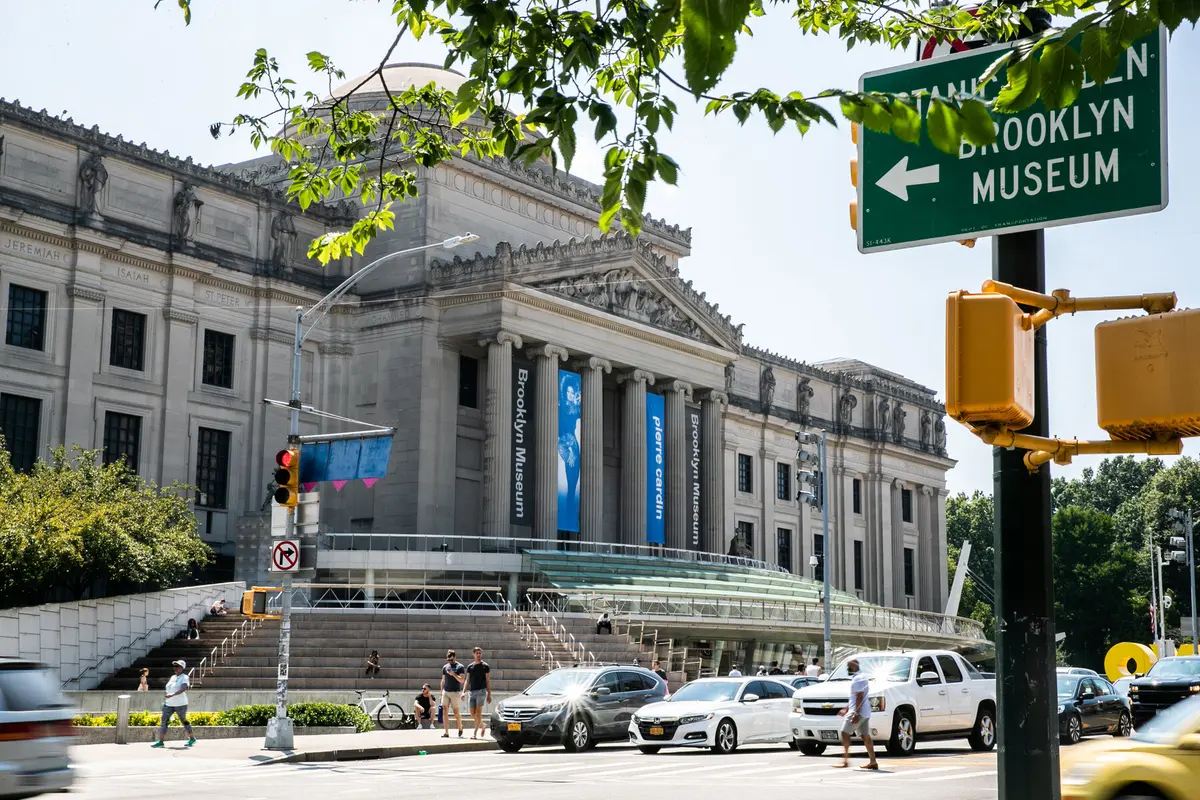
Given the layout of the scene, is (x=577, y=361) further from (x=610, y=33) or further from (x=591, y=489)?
(x=610, y=33)

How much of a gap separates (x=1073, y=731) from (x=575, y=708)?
10.5 m

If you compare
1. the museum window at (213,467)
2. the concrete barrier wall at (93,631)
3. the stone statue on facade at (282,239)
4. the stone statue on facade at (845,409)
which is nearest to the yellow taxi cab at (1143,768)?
the concrete barrier wall at (93,631)

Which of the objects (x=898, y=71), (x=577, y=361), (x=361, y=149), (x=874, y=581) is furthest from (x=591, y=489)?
(x=898, y=71)

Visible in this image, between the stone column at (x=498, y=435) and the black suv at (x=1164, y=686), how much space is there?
2939 centimetres

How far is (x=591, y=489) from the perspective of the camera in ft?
205

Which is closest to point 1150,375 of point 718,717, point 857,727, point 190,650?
point 857,727

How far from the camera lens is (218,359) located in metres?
57.5

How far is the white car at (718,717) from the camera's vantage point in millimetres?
28906

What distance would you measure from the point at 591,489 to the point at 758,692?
32.2m

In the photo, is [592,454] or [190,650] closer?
[190,650]

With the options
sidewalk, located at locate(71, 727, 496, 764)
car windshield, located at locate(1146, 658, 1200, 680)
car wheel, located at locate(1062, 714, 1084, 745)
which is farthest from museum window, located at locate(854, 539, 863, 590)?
sidewalk, located at locate(71, 727, 496, 764)

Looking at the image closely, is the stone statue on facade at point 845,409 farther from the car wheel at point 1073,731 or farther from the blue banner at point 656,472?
the car wheel at point 1073,731

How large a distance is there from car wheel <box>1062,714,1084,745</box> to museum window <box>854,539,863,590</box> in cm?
6115

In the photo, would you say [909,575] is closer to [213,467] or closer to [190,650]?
[213,467]
